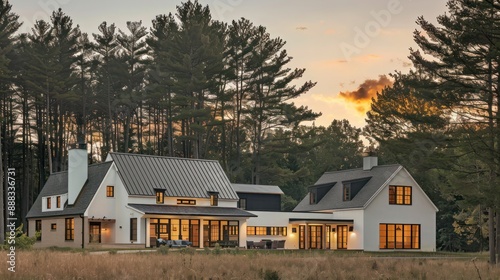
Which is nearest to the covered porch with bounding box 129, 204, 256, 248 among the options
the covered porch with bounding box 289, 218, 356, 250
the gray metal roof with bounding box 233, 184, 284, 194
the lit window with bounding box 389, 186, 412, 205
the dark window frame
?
the covered porch with bounding box 289, 218, 356, 250

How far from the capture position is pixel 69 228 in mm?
59281

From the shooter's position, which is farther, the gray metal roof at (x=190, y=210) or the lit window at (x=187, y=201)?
the lit window at (x=187, y=201)

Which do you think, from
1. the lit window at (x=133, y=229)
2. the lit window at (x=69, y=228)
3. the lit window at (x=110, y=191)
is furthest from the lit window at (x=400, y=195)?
the lit window at (x=69, y=228)

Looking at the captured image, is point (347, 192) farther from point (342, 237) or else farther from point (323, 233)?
point (323, 233)

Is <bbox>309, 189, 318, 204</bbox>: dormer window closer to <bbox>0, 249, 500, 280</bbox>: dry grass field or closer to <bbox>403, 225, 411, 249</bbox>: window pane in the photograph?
<bbox>403, 225, 411, 249</bbox>: window pane

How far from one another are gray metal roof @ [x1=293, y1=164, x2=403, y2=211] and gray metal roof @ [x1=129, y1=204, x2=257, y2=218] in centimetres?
930

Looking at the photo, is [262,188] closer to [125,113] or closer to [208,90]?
[208,90]

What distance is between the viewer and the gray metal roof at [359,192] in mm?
64938

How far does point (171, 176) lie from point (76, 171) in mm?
7188

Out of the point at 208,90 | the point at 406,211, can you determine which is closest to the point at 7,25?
the point at 208,90

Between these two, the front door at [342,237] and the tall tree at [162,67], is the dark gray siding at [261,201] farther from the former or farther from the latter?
the tall tree at [162,67]

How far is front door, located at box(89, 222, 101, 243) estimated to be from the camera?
58.0 meters

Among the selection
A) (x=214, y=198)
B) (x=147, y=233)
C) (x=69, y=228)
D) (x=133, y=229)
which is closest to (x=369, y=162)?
(x=214, y=198)

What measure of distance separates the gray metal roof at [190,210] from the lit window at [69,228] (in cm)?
488
